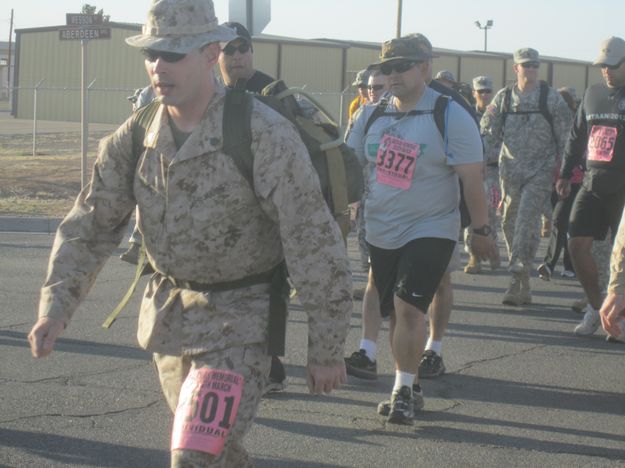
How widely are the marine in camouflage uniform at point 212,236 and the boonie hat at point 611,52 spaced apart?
487 centimetres

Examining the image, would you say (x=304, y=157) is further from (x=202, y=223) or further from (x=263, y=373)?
(x=263, y=373)

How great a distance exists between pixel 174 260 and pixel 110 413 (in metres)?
2.50

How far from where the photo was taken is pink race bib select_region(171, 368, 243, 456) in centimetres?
345

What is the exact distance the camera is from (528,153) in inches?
384

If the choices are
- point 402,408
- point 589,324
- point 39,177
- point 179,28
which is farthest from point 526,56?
point 39,177

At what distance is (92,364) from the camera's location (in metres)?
7.05

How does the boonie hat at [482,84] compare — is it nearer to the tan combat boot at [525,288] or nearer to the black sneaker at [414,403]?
the tan combat boot at [525,288]

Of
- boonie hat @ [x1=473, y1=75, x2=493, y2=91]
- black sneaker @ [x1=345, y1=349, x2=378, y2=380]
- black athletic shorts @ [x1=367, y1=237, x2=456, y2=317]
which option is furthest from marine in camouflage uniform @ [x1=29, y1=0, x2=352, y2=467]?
boonie hat @ [x1=473, y1=75, x2=493, y2=91]

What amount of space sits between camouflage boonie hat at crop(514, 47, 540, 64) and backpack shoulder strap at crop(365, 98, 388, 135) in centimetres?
375

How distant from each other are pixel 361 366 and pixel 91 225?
10.6 ft

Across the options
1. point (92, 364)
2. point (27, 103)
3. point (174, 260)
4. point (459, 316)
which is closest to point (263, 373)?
point (174, 260)

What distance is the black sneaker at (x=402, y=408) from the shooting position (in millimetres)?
5910

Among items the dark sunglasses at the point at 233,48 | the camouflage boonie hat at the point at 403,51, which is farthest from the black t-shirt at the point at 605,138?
the dark sunglasses at the point at 233,48

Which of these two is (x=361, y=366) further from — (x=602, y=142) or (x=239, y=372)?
(x=239, y=372)
